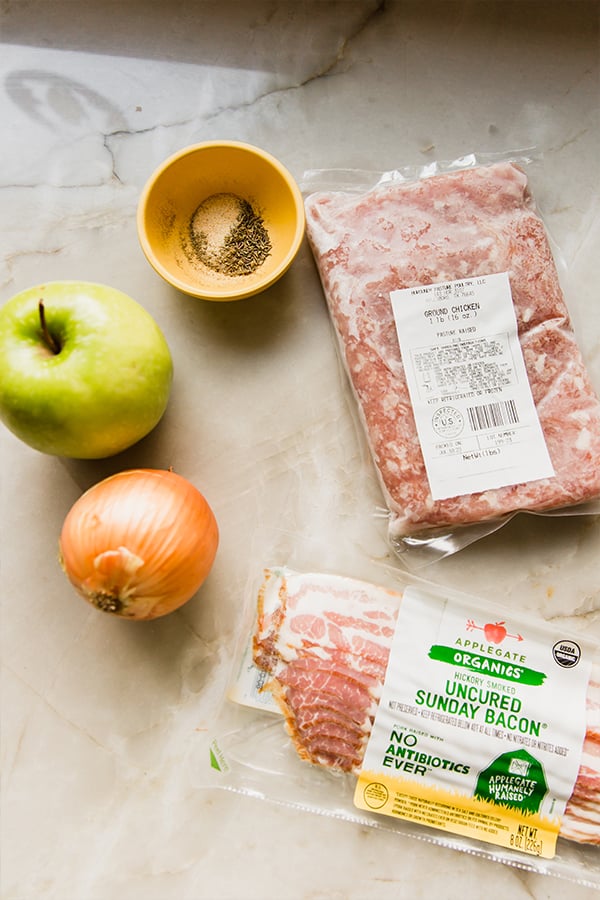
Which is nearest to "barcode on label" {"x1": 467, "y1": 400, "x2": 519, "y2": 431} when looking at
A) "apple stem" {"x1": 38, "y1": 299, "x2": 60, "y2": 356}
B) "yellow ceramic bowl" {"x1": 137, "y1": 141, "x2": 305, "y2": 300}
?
"yellow ceramic bowl" {"x1": 137, "y1": 141, "x2": 305, "y2": 300}

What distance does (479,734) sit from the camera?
893mm

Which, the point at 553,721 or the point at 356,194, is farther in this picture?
the point at 356,194

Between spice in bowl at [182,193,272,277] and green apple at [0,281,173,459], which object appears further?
spice in bowl at [182,193,272,277]

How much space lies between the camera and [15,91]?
3.33 ft

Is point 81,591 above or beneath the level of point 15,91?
beneath

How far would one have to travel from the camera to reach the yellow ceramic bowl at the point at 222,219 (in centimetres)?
94

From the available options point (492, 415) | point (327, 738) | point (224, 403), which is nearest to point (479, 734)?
point (327, 738)

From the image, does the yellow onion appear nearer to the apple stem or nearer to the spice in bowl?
the apple stem

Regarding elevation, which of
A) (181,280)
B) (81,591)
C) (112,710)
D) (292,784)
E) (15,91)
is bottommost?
(292,784)

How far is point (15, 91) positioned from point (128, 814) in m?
0.96

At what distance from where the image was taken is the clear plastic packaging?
0.91 m

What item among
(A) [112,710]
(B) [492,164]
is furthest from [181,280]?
(A) [112,710]

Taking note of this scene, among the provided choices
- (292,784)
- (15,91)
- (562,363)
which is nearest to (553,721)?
(292,784)

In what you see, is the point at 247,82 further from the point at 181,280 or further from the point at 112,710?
the point at 112,710
